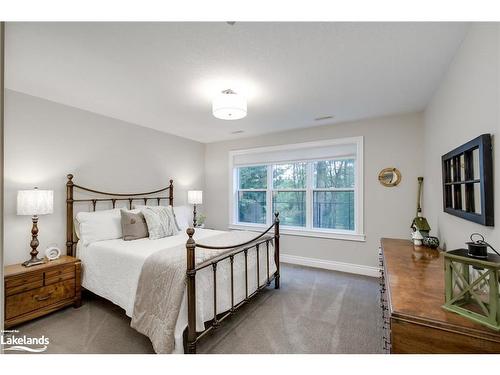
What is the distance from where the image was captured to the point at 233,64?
1.96m

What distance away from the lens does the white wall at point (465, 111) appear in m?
1.25

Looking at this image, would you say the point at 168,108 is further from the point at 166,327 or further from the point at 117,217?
the point at 166,327

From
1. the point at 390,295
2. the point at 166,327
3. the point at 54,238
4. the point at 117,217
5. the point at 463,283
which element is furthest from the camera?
the point at 117,217

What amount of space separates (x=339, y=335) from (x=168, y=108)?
317cm

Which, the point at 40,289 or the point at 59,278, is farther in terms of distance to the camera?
the point at 59,278

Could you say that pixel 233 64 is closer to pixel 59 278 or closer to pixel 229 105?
pixel 229 105

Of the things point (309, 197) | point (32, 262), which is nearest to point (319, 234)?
point (309, 197)

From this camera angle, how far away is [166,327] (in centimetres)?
170

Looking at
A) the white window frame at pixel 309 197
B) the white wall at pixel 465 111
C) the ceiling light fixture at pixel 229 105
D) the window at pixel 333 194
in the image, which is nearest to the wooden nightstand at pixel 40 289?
the ceiling light fixture at pixel 229 105

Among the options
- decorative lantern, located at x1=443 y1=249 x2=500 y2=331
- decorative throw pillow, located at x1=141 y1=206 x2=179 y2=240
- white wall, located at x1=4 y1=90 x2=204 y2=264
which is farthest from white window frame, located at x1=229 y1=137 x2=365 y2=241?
decorative lantern, located at x1=443 y1=249 x2=500 y2=331

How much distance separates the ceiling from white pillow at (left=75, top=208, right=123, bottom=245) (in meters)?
1.40

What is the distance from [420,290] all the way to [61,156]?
3.76 metres
